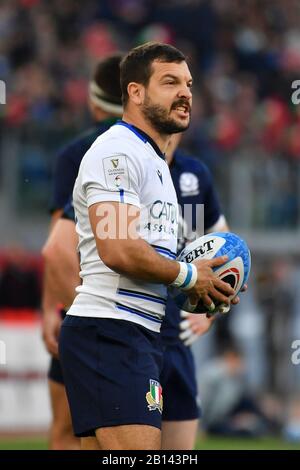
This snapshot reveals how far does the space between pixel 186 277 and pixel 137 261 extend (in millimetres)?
248

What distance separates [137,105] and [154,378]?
1267 millimetres

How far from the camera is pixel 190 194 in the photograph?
658cm

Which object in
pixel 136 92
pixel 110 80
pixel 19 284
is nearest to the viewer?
pixel 136 92

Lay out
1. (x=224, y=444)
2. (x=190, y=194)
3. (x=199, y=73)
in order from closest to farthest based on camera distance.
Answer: (x=190, y=194) < (x=224, y=444) < (x=199, y=73)

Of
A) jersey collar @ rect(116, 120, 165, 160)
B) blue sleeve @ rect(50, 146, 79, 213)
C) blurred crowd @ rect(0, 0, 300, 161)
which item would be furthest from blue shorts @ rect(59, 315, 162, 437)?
blurred crowd @ rect(0, 0, 300, 161)

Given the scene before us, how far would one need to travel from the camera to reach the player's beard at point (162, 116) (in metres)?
5.15

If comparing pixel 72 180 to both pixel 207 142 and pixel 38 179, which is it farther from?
pixel 207 142

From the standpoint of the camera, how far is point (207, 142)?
16.0 meters

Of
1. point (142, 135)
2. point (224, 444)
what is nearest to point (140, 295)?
point (142, 135)

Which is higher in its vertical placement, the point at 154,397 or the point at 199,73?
the point at 199,73

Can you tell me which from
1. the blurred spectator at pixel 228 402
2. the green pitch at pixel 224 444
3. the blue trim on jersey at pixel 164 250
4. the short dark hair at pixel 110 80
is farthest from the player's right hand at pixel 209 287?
the blurred spectator at pixel 228 402

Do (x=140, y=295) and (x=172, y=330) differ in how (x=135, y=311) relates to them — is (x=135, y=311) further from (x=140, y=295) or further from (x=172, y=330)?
(x=172, y=330)

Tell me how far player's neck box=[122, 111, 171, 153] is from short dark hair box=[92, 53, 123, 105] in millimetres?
1395

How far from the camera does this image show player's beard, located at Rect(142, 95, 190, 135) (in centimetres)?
515
